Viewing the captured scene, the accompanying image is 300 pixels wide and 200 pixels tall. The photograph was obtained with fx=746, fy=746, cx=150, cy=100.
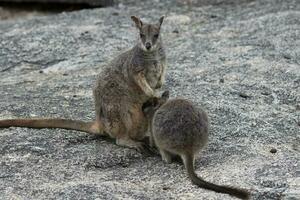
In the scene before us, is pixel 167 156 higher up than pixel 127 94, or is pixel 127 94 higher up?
pixel 127 94

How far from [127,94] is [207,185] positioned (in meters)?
1.38

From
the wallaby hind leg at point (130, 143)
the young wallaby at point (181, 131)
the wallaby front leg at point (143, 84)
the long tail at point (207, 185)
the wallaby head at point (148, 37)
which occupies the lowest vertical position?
the wallaby hind leg at point (130, 143)

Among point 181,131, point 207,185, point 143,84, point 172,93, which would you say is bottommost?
point 172,93

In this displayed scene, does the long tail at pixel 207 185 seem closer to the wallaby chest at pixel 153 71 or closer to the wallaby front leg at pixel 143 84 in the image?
the wallaby front leg at pixel 143 84

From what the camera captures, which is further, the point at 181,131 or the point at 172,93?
the point at 172,93

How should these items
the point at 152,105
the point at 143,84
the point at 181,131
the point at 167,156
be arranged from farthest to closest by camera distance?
1. the point at 143,84
2. the point at 152,105
3. the point at 167,156
4. the point at 181,131

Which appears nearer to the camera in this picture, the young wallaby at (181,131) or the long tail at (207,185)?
the long tail at (207,185)

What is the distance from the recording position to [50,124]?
6637 mm

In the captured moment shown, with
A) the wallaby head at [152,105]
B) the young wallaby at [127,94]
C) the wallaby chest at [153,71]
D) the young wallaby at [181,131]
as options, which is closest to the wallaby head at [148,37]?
the young wallaby at [127,94]

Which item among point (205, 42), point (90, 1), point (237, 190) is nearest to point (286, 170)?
point (237, 190)

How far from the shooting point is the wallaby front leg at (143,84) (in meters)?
6.38

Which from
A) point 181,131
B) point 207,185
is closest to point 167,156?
point 181,131

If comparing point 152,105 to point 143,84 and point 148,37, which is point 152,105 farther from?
point 148,37

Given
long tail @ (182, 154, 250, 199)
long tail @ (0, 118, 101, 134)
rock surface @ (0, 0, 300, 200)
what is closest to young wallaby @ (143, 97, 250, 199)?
long tail @ (182, 154, 250, 199)
